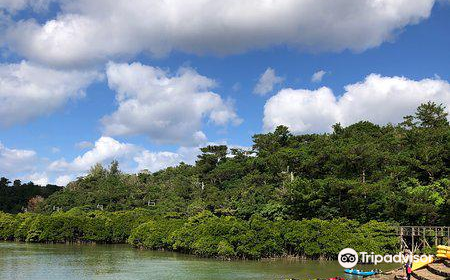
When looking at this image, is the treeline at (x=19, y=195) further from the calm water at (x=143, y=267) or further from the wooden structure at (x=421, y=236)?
the wooden structure at (x=421, y=236)

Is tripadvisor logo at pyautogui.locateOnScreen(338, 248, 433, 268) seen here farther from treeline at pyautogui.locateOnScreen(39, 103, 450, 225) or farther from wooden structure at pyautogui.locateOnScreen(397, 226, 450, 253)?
treeline at pyautogui.locateOnScreen(39, 103, 450, 225)

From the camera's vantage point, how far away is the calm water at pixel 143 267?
29516 mm

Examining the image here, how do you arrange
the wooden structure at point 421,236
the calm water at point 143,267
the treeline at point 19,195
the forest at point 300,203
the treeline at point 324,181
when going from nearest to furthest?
the calm water at point 143,267 → the wooden structure at point 421,236 → the forest at point 300,203 → the treeline at point 324,181 → the treeline at point 19,195

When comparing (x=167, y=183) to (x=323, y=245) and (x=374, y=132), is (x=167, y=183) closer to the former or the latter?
(x=374, y=132)

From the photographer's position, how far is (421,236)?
3638 centimetres

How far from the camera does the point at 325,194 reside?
135 ft

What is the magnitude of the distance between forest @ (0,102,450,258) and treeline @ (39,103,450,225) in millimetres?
113

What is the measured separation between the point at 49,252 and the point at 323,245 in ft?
83.4

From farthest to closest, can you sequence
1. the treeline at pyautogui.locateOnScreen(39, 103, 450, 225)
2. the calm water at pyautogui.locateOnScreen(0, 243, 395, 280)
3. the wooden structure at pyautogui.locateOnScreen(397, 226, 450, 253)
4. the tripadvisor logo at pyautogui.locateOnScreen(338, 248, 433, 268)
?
the treeline at pyautogui.locateOnScreen(39, 103, 450, 225) < the wooden structure at pyautogui.locateOnScreen(397, 226, 450, 253) < the tripadvisor logo at pyautogui.locateOnScreen(338, 248, 433, 268) < the calm water at pyautogui.locateOnScreen(0, 243, 395, 280)

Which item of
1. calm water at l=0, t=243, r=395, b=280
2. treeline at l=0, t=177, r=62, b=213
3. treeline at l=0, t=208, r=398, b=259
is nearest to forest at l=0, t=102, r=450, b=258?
treeline at l=0, t=208, r=398, b=259

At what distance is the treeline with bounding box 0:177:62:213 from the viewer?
8556cm

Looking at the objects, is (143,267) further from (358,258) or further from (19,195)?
(19,195)

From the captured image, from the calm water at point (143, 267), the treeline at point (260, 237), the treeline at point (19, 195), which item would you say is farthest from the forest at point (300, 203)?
the treeline at point (19, 195)

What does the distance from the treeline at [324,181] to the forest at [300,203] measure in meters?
0.11
